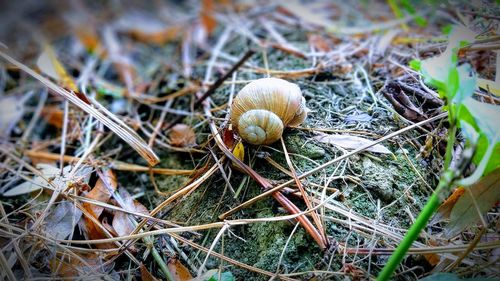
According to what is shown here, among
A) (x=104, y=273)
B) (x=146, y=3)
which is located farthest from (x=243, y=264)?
(x=146, y=3)

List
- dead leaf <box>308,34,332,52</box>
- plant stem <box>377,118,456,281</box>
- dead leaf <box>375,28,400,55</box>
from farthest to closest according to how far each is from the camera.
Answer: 1. dead leaf <box>308,34,332,52</box>
2. dead leaf <box>375,28,400,55</box>
3. plant stem <box>377,118,456,281</box>

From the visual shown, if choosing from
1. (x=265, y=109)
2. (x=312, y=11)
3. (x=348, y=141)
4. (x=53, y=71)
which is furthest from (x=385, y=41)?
(x=53, y=71)

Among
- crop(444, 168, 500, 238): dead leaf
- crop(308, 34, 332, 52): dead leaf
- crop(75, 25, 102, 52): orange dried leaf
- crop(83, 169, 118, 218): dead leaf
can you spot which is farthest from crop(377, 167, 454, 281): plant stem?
crop(75, 25, 102, 52): orange dried leaf

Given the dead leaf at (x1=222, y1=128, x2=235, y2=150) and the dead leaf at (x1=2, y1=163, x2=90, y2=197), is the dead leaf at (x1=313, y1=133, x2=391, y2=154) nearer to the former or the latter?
the dead leaf at (x1=222, y1=128, x2=235, y2=150)

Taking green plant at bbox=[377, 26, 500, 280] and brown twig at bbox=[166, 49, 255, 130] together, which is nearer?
green plant at bbox=[377, 26, 500, 280]

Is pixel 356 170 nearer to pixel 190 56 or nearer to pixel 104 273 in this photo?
pixel 104 273

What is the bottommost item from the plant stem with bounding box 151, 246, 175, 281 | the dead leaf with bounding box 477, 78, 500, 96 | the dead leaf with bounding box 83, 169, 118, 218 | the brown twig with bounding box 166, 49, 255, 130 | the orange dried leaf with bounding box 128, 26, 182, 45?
the dead leaf with bounding box 83, 169, 118, 218

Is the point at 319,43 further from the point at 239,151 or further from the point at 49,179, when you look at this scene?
the point at 49,179
